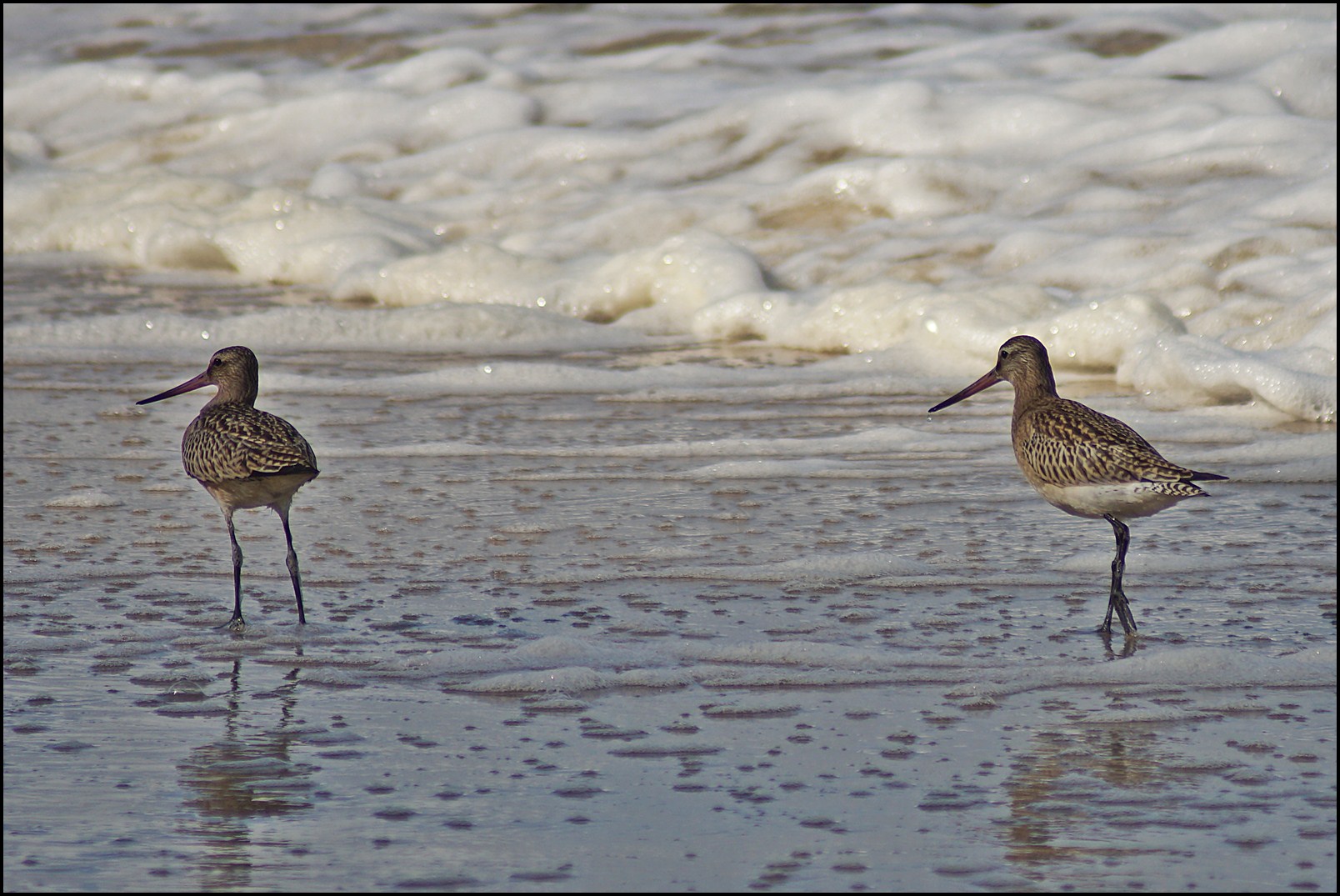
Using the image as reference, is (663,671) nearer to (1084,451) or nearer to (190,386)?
(1084,451)

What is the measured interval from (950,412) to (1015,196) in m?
4.21

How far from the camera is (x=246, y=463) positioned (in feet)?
16.9

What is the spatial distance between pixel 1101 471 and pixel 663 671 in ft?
5.16

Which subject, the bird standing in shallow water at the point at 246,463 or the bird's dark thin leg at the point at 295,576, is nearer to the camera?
the bird's dark thin leg at the point at 295,576

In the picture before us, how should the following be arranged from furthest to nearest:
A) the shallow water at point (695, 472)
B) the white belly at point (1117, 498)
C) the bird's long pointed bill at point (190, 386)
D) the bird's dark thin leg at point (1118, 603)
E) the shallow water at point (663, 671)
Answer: the bird's long pointed bill at point (190, 386)
the white belly at point (1117, 498)
the bird's dark thin leg at point (1118, 603)
the shallow water at point (695, 472)
the shallow water at point (663, 671)

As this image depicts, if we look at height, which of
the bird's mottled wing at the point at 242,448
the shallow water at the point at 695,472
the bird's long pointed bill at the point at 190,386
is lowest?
the shallow water at the point at 695,472

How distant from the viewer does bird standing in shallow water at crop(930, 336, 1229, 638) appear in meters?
5.00

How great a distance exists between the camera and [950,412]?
8.27m

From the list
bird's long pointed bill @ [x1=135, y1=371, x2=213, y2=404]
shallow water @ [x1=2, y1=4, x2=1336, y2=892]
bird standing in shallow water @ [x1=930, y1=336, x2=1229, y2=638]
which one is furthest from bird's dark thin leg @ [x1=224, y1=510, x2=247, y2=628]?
bird standing in shallow water @ [x1=930, y1=336, x2=1229, y2=638]

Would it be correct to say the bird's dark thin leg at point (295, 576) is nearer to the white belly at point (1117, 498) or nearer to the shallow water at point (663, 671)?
the shallow water at point (663, 671)

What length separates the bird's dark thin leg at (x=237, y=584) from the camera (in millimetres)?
4875

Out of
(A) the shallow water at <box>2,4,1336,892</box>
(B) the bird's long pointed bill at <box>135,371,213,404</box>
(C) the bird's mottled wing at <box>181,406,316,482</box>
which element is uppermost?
(C) the bird's mottled wing at <box>181,406,316,482</box>

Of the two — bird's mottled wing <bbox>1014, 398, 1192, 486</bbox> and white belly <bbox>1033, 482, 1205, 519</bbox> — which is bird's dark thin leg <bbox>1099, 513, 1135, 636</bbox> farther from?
bird's mottled wing <bbox>1014, 398, 1192, 486</bbox>

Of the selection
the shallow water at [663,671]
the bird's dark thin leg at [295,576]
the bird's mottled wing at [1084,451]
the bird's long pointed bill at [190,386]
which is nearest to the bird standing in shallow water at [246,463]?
the bird's dark thin leg at [295,576]
